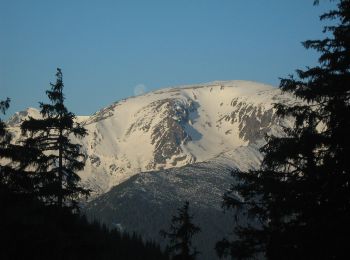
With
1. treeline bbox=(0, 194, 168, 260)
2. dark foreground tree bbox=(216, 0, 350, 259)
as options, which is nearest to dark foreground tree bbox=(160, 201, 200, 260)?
treeline bbox=(0, 194, 168, 260)

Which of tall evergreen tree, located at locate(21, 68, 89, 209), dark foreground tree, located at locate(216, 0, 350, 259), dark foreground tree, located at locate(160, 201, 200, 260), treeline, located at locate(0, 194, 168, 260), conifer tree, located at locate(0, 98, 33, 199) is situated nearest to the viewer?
dark foreground tree, located at locate(216, 0, 350, 259)

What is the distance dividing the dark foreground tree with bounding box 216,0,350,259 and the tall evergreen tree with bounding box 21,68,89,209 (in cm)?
886

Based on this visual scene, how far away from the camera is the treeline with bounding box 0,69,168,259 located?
20891 millimetres

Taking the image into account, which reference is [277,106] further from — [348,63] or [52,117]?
[52,117]

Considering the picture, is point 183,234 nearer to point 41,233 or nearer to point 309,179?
point 41,233

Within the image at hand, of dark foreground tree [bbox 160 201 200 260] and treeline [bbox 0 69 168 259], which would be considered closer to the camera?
treeline [bbox 0 69 168 259]

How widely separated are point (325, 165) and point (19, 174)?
Result: 12270 mm

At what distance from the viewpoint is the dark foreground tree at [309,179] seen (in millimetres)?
16172

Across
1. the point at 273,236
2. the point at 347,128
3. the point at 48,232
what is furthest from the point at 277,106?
the point at 48,232

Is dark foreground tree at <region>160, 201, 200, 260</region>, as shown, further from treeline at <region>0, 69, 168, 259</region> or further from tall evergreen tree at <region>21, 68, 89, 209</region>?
tall evergreen tree at <region>21, 68, 89, 209</region>

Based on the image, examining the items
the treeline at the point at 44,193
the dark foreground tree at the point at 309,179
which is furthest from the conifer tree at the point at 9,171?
the dark foreground tree at the point at 309,179

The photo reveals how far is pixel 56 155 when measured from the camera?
25.8m

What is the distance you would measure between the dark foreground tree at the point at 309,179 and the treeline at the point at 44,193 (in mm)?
6892

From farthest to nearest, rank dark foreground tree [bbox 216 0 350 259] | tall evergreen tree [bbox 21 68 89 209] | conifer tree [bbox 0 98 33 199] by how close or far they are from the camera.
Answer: tall evergreen tree [bbox 21 68 89 209], conifer tree [bbox 0 98 33 199], dark foreground tree [bbox 216 0 350 259]
